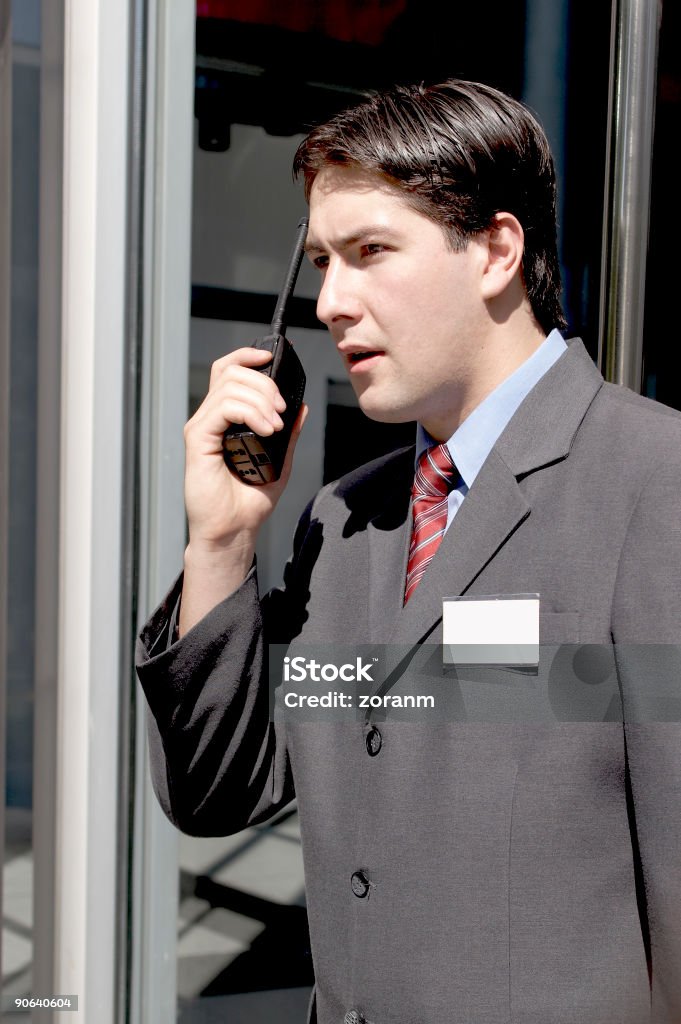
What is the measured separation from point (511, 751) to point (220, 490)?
566mm

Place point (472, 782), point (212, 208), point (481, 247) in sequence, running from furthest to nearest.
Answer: point (212, 208) < point (481, 247) < point (472, 782)

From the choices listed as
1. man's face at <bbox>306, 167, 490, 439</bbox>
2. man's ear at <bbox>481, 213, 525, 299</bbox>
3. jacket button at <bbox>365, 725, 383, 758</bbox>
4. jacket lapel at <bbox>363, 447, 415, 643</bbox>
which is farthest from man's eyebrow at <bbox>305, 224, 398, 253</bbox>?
jacket button at <bbox>365, 725, 383, 758</bbox>

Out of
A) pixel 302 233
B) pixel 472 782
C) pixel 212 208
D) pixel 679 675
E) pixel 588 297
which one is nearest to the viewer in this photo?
pixel 679 675

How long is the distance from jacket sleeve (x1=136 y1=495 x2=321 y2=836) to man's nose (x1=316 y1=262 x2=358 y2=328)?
1.28 feet

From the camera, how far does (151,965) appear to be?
189 cm

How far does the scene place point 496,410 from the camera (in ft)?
4.13

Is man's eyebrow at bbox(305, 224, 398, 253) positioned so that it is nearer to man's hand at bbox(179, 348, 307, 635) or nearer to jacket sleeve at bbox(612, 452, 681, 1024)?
man's hand at bbox(179, 348, 307, 635)

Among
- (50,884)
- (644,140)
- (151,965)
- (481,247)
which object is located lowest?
(151,965)

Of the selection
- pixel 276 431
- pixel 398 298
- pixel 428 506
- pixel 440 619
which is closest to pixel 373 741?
→ pixel 440 619

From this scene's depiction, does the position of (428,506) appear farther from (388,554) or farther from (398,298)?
(398,298)

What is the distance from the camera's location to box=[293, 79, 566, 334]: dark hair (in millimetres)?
1251

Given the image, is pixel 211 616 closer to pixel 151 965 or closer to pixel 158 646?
pixel 158 646

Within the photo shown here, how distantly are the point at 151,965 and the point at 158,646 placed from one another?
940mm

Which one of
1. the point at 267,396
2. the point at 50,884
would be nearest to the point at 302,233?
the point at 267,396
